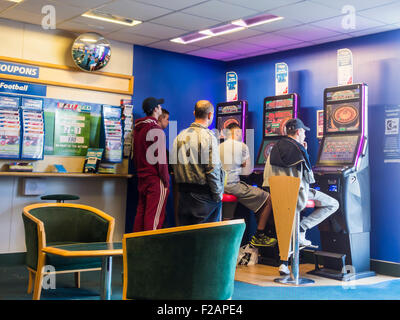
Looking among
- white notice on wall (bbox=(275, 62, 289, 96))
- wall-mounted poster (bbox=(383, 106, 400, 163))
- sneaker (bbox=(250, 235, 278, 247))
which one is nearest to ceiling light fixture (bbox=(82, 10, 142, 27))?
white notice on wall (bbox=(275, 62, 289, 96))

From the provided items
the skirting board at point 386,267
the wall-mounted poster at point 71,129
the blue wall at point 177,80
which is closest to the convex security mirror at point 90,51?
the wall-mounted poster at point 71,129

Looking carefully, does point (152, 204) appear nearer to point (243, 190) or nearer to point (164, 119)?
point (243, 190)

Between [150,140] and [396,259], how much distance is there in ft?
10.2

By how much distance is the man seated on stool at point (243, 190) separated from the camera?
6.28 metres

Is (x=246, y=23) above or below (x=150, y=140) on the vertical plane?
above

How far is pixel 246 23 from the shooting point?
5.91 metres

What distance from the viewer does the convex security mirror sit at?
6.15 meters

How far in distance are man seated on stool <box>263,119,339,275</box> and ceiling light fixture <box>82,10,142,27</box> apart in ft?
7.22

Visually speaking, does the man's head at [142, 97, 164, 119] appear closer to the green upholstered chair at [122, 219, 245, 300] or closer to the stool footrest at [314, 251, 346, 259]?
the stool footrest at [314, 251, 346, 259]

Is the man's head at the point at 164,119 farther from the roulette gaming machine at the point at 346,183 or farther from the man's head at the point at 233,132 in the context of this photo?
the roulette gaming machine at the point at 346,183

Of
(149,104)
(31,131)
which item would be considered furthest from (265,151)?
(31,131)

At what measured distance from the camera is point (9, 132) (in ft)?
18.7
